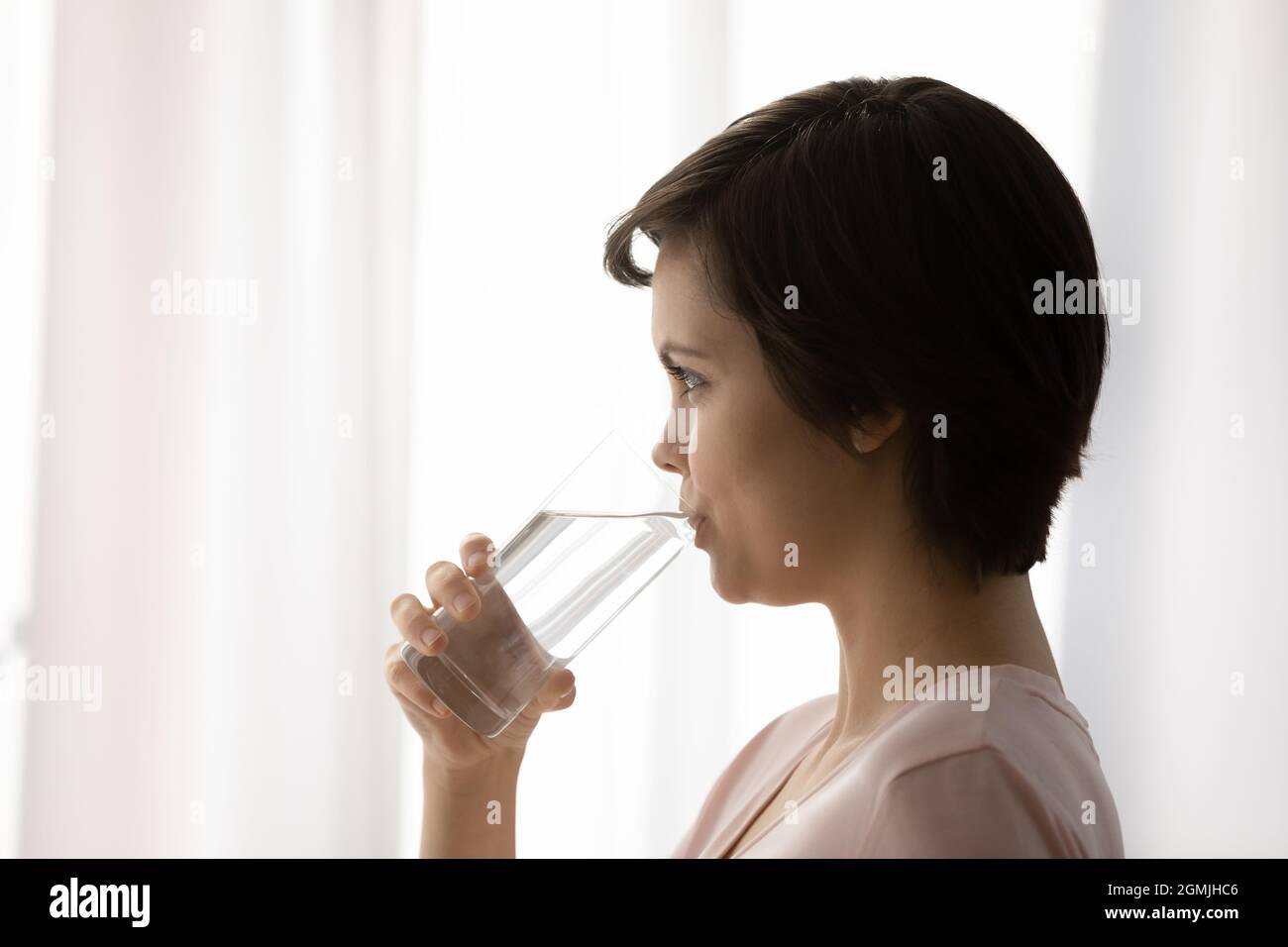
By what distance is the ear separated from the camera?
694mm

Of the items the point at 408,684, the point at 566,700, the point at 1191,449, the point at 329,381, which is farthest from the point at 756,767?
the point at 329,381

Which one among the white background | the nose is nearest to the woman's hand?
the nose

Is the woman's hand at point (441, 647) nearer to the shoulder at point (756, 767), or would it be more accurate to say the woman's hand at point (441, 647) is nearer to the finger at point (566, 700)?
the finger at point (566, 700)

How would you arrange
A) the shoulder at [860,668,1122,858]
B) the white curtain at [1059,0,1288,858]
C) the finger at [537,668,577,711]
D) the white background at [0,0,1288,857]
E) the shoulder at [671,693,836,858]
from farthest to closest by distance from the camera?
the white background at [0,0,1288,857] < the white curtain at [1059,0,1288,858] < the shoulder at [671,693,836,858] < the finger at [537,668,577,711] < the shoulder at [860,668,1122,858]

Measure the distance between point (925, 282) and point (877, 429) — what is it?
0.10 m

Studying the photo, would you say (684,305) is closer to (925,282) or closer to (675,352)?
(675,352)

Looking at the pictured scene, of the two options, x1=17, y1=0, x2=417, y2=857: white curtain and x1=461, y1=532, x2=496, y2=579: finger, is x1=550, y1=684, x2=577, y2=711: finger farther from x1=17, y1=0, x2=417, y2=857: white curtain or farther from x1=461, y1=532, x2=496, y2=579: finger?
x1=17, y1=0, x2=417, y2=857: white curtain

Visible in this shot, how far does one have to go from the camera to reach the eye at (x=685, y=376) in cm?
74

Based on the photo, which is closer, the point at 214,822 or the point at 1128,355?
the point at 1128,355

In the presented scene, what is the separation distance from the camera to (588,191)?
1591mm

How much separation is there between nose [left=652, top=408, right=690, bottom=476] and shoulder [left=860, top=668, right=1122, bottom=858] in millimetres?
238
